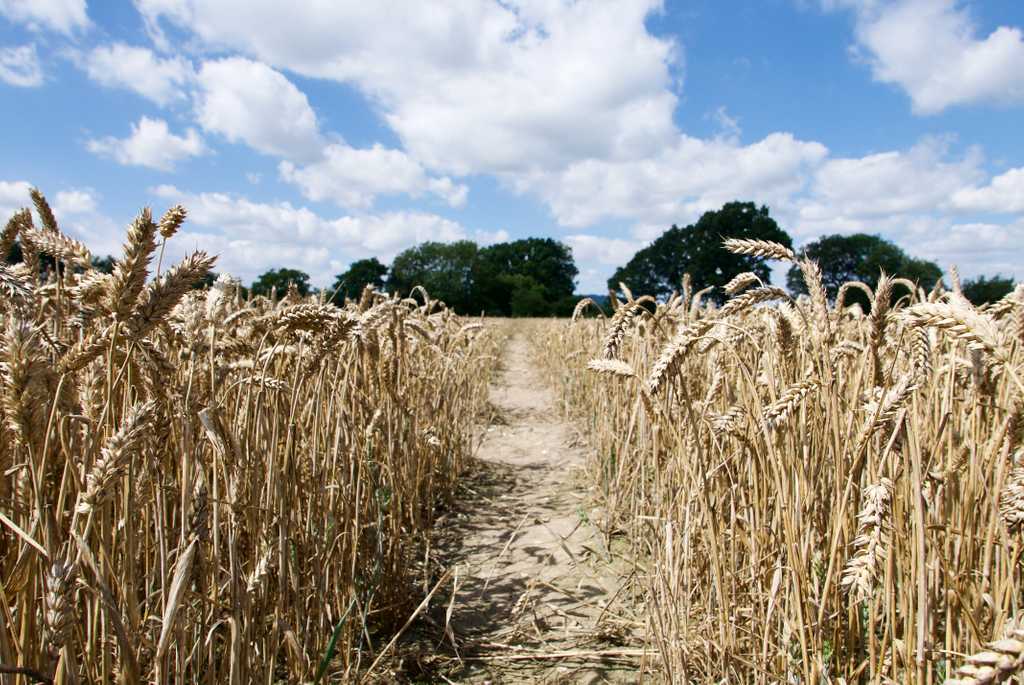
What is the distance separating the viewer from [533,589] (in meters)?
2.81

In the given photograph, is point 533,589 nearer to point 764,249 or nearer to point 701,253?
point 764,249

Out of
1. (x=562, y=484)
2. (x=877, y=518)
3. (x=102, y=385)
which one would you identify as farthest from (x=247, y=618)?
(x=562, y=484)

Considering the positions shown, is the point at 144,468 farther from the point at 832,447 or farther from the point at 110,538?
the point at 832,447

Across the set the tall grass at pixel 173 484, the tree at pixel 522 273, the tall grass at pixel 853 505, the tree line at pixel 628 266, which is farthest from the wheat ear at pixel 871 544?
the tree at pixel 522 273

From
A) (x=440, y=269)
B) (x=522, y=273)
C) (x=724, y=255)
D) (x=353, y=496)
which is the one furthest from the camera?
(x=522, y=273)

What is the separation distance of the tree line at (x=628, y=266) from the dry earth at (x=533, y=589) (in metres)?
27.9

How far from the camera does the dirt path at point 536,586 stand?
2291mm

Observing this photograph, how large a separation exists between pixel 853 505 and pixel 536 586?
1594 millimetres

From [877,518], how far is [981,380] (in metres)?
0.58

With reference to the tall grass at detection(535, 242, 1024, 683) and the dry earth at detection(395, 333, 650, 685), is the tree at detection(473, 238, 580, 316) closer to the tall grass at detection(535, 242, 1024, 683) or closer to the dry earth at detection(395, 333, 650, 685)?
the dry earth at detection(395, 333, 650, 685)

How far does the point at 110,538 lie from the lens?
1249 mm

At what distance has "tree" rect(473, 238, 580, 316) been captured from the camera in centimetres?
5691

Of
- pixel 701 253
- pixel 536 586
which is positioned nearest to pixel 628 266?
pixel 701 253

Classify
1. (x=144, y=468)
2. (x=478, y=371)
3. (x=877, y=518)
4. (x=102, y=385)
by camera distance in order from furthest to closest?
1. (x=478, y=371)
2. (x=102, y=385)
3. (x=144, y=468)
4. (x=877, y=518)
